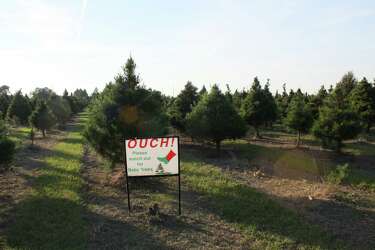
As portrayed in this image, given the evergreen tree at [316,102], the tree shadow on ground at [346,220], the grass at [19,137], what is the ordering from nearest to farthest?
the tree shadow on ground at [346,220] < the grass at [19,137] < the evergreen tree at [316,102]

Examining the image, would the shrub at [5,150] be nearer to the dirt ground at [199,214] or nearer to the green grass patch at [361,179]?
the dirt ground at [199,214]

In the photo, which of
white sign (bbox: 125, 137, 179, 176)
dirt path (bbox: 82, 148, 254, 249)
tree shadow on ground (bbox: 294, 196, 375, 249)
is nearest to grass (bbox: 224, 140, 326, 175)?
tree shadow on ground (bbox: 294, 196, 375, 249)

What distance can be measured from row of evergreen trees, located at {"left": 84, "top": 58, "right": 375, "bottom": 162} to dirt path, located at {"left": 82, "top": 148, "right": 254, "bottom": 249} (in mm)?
2591

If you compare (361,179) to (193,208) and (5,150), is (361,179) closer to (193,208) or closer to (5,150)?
(193,208)

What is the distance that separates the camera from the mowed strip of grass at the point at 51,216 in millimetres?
7995

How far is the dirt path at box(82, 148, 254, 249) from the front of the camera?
312 inches

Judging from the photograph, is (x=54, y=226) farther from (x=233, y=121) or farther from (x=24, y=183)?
(x=233, y=121)

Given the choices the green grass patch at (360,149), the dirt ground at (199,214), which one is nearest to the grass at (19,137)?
the dirt ground at (199,214)

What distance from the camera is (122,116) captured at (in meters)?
13.4

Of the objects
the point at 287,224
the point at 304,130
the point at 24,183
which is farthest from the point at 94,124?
the point at 304,130

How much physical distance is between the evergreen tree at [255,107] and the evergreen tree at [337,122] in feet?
24.3

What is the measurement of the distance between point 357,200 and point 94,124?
1221 cm

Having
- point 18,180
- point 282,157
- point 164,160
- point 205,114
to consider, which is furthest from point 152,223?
point 282,157

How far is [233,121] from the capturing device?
2122cm
